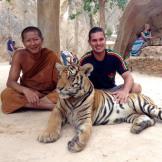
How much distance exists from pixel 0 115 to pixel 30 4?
19510 mm

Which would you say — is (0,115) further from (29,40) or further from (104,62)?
(104,62)

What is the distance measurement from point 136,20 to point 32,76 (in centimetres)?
755

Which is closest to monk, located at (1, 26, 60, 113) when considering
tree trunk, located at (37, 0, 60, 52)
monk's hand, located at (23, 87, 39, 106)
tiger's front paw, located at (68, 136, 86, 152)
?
monk's hand, located at (23, 87, 39, 106)

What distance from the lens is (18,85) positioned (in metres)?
4.80

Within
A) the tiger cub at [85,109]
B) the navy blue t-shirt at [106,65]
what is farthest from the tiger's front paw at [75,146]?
the navy blue t-shirt at [106,65]

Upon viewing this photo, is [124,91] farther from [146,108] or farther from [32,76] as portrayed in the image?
[32,76]

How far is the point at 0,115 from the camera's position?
4789mm

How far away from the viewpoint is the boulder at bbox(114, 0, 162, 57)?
1140cm

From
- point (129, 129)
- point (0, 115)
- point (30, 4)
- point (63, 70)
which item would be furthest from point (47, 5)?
point (30, 4)

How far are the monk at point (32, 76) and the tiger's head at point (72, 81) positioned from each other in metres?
0.96

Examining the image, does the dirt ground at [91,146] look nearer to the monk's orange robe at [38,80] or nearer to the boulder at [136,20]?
the monk's orange robe at [38,80]

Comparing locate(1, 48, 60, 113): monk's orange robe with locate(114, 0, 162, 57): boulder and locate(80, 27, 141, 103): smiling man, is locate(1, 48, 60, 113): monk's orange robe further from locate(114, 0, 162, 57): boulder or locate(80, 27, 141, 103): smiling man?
locate(114, 0, 162, 57): boulder

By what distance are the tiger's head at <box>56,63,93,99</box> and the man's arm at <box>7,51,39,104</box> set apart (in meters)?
0.88

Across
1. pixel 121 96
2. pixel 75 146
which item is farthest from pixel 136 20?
pixel 75 146
